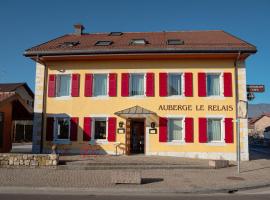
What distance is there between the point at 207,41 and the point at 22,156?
1243 cm

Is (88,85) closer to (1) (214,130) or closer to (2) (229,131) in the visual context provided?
(1) (214,130)

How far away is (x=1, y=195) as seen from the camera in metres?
8.92

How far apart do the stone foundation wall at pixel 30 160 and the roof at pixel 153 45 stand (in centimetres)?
700

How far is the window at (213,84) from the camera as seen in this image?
62.6 feet

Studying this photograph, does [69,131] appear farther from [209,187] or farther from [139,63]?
[209,187]

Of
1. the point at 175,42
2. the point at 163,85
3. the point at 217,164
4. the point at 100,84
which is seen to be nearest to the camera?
the point at 217,164

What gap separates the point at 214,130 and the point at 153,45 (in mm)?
6032

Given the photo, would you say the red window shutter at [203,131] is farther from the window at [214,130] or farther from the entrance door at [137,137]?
the entrance door at [137,137]

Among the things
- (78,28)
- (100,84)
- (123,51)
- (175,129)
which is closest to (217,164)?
(175,129)

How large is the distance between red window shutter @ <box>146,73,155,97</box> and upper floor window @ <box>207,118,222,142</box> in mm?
3634

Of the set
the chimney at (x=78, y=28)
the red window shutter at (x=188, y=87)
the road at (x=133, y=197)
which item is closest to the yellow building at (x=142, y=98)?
the red window shutter at (x=188, y=87)

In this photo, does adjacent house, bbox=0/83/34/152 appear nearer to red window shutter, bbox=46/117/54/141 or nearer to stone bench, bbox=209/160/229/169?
red window shutter, bbox=46/117/54/141

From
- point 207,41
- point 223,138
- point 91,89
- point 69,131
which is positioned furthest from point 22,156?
point 207,41

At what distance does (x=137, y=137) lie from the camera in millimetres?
19734
